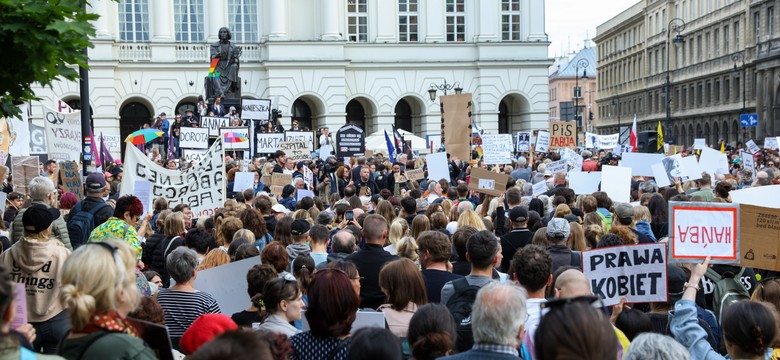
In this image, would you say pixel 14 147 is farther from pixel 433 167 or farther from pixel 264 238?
pixel 264 238

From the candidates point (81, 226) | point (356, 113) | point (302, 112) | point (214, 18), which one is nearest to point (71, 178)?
point (81, 226)

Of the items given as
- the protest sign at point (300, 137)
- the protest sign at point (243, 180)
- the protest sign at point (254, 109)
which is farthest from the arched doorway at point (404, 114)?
the protest sign at point (243, 180)


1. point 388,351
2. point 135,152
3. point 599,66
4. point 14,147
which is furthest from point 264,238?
point 599,66

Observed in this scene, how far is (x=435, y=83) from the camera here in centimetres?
5256

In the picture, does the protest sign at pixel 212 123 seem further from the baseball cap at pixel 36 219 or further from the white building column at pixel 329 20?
the white building column at pixel 329 20

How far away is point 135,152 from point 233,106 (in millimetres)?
18784

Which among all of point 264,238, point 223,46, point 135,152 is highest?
point 223,46

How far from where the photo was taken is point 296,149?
81.6 ft

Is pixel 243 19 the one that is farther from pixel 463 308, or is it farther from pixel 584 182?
pixel 463 308

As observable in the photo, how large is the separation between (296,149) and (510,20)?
30.9 m

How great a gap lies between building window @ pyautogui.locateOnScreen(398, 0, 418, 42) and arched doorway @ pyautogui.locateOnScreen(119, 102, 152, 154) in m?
13.5

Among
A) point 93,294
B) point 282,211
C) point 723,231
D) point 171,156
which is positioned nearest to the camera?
point 93,294

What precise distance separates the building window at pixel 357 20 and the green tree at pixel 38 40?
46932 millimetres

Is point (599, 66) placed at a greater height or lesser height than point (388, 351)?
greater
